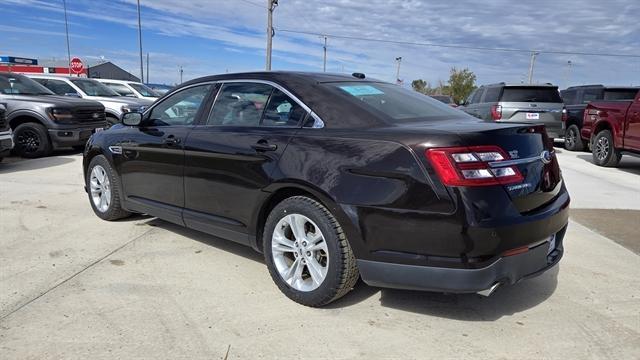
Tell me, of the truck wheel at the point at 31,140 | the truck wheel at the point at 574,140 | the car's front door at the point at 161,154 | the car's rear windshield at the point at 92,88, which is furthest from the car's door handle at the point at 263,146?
the truck wheel at the point at 574,140

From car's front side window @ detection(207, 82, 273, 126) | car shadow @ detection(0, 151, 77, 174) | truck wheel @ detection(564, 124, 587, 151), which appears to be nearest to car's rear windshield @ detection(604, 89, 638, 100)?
truck wheel @ detection(564, 124, 587, 151)

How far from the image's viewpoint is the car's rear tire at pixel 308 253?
130 inches

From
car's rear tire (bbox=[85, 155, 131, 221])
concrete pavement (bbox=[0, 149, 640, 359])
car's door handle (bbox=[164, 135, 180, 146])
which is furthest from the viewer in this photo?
car's rear tire (bbox=[85, 155, 131, 221])

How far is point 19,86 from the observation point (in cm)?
1112

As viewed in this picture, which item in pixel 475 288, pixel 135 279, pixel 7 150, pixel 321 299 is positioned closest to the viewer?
pixel 475 288

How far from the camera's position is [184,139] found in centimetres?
440

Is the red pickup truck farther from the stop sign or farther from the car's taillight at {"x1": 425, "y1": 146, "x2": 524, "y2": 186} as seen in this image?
the stop sign

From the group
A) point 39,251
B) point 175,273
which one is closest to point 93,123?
point 39,251

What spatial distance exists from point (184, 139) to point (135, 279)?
47.5 inches

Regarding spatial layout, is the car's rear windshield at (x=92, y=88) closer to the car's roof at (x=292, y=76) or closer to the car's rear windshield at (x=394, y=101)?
the car's roof at (x=292, y=76)

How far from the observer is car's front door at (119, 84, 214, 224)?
4.49 metres

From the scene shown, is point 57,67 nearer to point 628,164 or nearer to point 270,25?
point 270,25

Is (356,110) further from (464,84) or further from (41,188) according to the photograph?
(464,84)

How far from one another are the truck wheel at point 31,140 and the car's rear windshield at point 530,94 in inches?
414
